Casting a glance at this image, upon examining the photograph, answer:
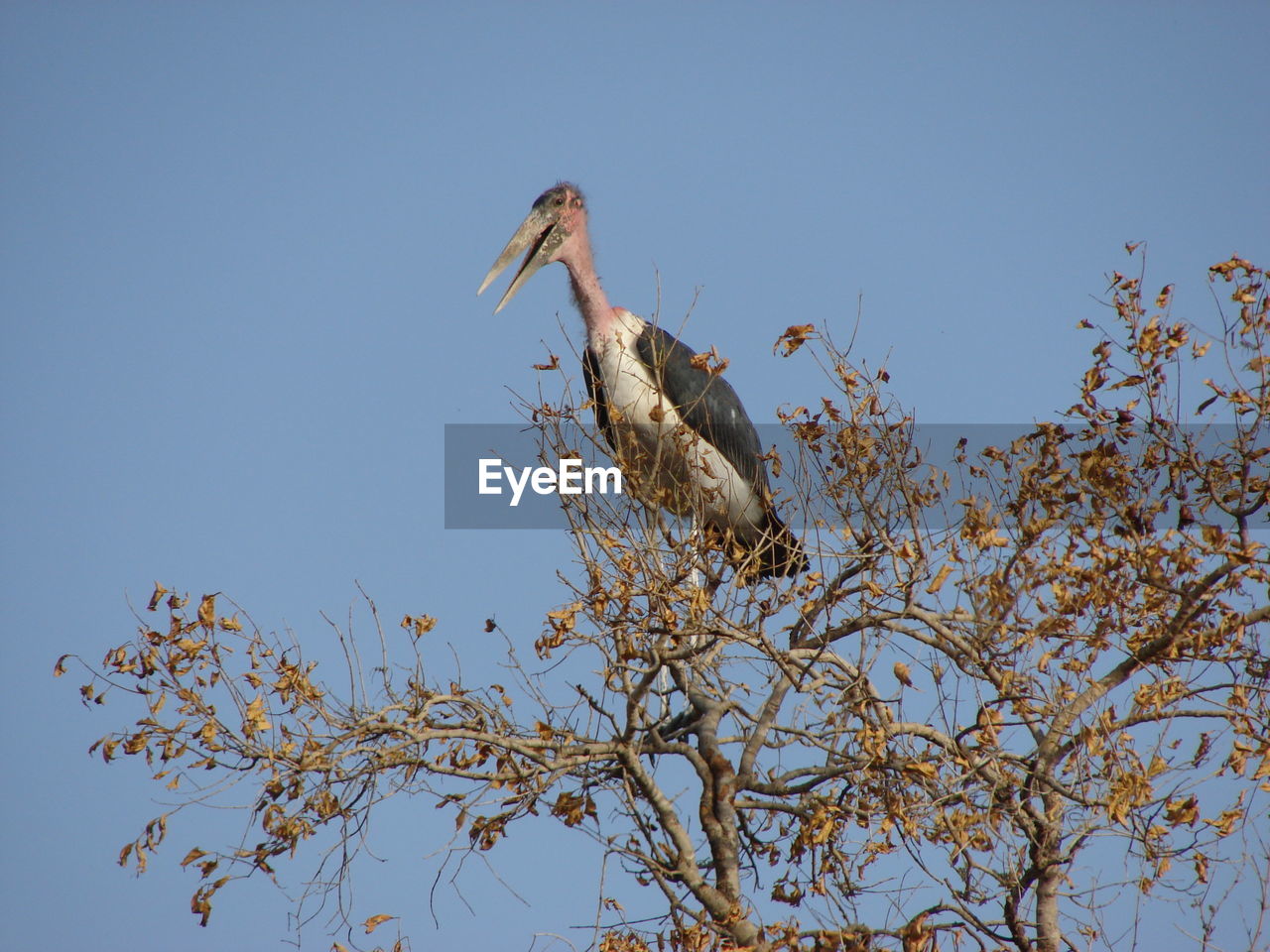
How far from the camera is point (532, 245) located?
10.0m

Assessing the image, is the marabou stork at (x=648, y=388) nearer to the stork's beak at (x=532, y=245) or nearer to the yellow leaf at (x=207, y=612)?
the stork's beak at (x=532, y=245)

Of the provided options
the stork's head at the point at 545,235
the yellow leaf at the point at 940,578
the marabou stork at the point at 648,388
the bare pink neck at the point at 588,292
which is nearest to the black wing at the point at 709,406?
the marabou stork at the point at 648,388

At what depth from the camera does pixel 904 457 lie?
5.87 m

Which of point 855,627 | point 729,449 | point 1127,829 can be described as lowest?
point 1127,829

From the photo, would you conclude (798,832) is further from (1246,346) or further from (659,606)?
(1246,346)

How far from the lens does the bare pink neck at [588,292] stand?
9.47 meters

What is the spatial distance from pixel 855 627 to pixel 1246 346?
2.04 m

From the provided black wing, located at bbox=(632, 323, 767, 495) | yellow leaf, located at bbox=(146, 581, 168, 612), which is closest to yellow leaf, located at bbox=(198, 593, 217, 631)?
yellow leaf, located at bbox=(146, 581, 168, 612)

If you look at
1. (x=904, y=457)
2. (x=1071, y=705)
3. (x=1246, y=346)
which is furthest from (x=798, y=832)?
(x=1246, y=346)

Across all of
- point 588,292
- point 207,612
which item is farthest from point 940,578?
point 588,292

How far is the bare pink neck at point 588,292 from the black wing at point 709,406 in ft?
1.24

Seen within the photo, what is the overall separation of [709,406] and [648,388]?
22.0 inches

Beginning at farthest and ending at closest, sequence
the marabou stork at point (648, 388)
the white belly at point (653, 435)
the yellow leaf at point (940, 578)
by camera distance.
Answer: the marabou stork at point (648, 388) < the white belly at point (653, 435) < the yellow leaf at point (940, 578)

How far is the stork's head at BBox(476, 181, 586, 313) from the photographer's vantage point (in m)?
9.93
